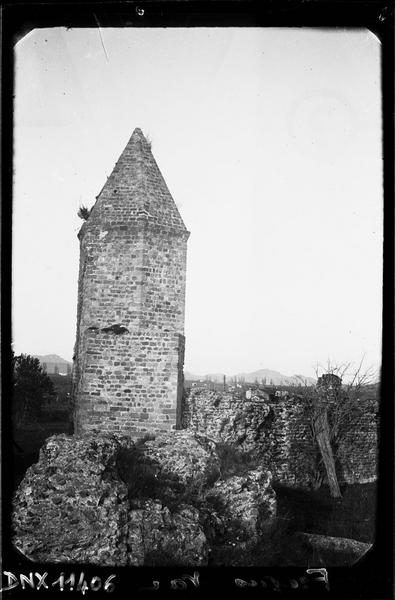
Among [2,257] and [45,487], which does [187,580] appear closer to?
[45,487]

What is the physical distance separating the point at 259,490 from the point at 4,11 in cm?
804

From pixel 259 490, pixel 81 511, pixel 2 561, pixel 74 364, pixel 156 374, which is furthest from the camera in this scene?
pixel 74 364

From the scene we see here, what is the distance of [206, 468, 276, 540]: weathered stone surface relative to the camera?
852cm

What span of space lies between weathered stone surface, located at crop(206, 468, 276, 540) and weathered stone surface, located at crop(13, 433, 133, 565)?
2.10 m

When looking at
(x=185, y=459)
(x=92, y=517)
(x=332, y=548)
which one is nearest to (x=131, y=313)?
(x=185, y=459)

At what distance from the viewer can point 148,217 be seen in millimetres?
10445

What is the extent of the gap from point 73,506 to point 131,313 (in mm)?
3981

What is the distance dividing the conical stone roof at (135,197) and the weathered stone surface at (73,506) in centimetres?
459

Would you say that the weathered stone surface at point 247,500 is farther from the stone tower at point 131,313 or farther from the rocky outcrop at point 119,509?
the stone tower at point 131,313

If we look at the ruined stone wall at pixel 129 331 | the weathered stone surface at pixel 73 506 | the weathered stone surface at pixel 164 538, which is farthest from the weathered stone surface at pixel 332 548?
the ruined stone wall at pixel 129 331

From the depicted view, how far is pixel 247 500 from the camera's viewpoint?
882 cm

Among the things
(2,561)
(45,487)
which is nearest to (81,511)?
(45,487)

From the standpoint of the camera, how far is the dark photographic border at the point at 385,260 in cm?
648

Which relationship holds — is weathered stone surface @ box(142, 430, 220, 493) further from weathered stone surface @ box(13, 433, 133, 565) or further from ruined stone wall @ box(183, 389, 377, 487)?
weathered stone surface @ box(13, 433, 133, 565)
